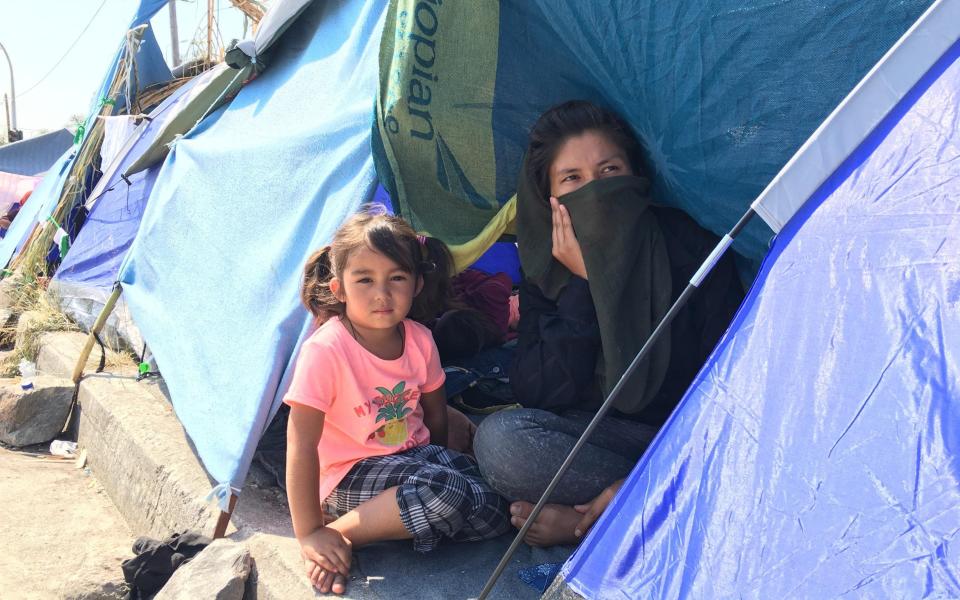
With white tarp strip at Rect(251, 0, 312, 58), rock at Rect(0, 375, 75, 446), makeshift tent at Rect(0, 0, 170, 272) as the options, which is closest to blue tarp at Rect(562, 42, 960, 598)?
white tarp strip at Rect(251, 0, 312, 58)

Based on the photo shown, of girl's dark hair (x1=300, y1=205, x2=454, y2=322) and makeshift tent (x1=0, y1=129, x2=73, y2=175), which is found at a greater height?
girl's dark hair (x1=300, y1=205, x2=454, y2=322)

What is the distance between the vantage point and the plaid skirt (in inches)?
83.7

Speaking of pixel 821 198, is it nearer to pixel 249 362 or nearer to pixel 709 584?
pixel 709 584

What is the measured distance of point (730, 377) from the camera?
141cm

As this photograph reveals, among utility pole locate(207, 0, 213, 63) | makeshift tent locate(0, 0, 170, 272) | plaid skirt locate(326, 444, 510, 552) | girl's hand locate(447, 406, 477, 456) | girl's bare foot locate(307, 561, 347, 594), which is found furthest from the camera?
utility pole locate(207, 0, 213, 63)

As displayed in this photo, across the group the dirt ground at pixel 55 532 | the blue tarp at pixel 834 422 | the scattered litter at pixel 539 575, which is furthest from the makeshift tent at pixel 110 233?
the blue tarp at pixel 834 422

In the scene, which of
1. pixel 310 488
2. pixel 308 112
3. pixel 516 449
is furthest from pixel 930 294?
pixel 308 112

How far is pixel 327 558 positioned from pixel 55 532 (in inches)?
57.3

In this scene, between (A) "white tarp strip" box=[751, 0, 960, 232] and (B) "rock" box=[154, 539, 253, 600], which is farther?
(B) "rock" box=[154, 539, 253, 600]

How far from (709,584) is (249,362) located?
1655 millimetres

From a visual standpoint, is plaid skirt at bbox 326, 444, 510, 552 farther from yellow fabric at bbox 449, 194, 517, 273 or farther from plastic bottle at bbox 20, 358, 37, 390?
plastic bottle at bbox 20, 358, 37, 390

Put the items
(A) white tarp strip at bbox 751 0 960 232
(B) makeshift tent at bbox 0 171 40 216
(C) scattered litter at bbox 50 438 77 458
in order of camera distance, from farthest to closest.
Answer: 1. (B) makeshift tent at bbox 0 171 40 216
2. (C) scattered litter at bbox 50 438 77 458
3. (A) white tarp strip at bbox 751 0 960 232

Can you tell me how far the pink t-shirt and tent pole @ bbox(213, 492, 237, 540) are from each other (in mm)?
272

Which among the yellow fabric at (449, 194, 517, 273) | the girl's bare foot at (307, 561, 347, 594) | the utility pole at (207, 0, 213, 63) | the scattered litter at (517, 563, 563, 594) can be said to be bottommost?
the girl's bare foot at (307, 561, 347, 594)
